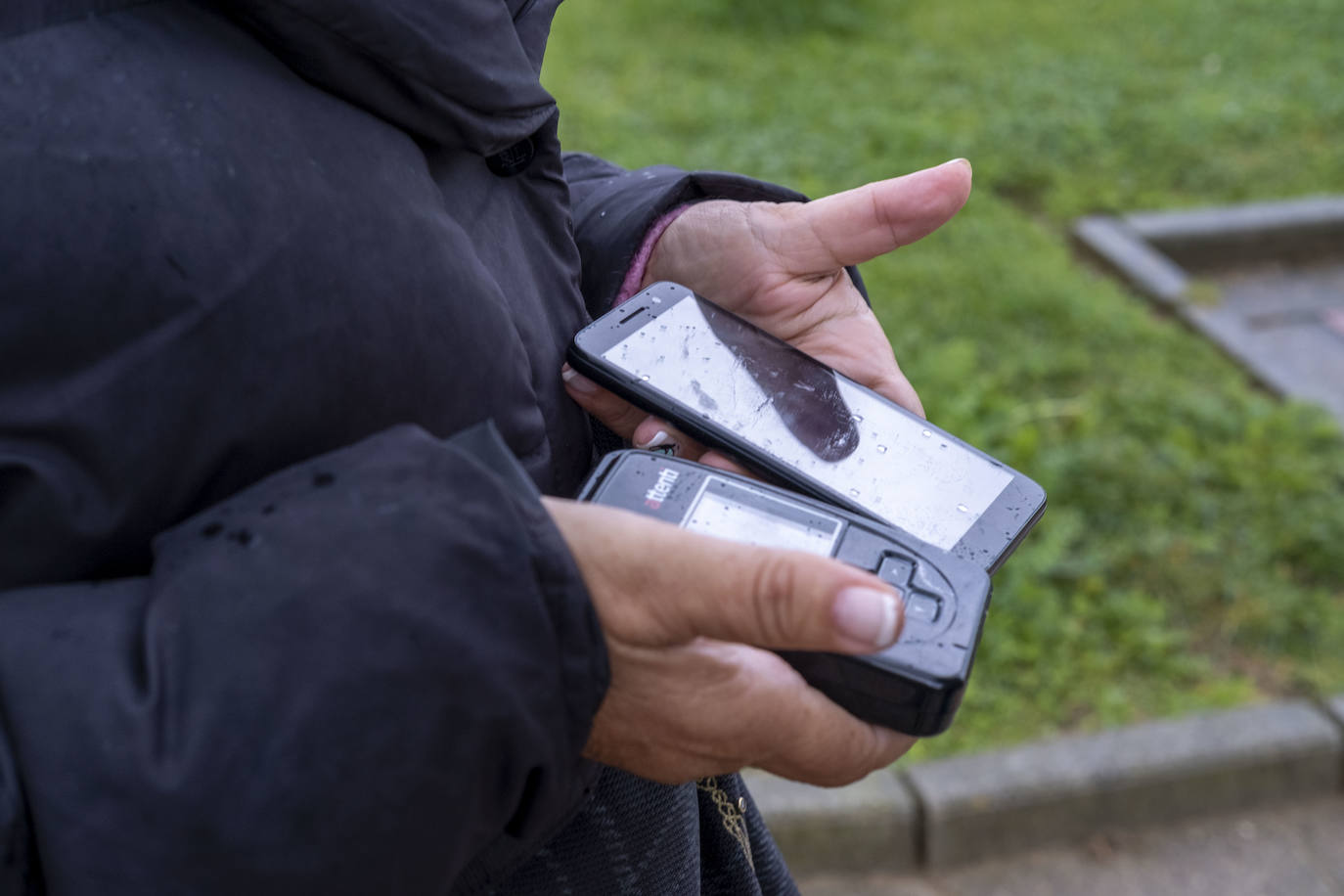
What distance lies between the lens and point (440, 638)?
0.79m

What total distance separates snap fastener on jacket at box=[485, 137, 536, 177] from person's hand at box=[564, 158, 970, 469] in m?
0.34

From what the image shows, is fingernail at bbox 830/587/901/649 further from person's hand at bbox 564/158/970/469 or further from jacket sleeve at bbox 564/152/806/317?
jacket sleeve at bbox 564/152/806/317

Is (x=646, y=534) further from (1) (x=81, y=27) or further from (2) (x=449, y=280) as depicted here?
(1) (x=81, y=27)

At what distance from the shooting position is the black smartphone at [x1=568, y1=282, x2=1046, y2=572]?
4.50ft

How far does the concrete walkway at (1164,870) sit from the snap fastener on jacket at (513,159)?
1786 millimetres

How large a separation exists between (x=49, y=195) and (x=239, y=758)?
402 millimetres

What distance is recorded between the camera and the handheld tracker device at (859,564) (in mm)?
1025

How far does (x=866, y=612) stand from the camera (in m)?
0.85

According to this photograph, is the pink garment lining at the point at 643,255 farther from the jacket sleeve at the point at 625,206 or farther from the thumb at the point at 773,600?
the thumb at the point at 773,600

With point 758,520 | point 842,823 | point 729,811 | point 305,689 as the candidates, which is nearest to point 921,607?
point 758,520

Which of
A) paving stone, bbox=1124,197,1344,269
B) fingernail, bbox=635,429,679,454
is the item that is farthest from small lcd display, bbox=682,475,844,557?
paving stone, bbox=1124,197,1344,269

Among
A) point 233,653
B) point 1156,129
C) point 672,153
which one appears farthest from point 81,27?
point 1156,129

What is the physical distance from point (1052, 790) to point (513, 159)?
1917mm

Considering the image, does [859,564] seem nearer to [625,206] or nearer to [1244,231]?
[625,206]
